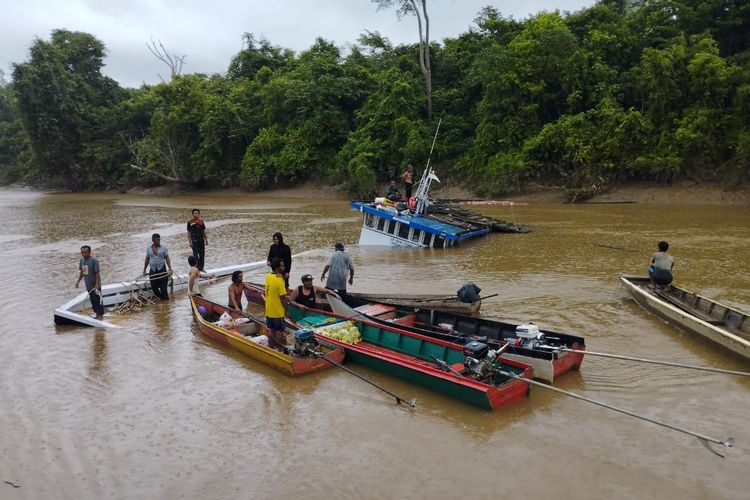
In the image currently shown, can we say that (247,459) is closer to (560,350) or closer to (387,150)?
(560,350)

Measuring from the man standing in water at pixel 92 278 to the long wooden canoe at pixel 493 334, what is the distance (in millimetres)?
5183

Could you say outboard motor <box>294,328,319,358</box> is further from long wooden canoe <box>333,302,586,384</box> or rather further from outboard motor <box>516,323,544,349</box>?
outboard motor <box>516,323,544,349</box>

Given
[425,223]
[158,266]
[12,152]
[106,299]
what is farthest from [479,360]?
[12,152]

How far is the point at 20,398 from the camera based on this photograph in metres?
8.49

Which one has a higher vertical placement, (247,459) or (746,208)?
(746,208)

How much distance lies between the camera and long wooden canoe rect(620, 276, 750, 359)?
9008 mm

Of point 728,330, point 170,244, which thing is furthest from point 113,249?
point 728,330

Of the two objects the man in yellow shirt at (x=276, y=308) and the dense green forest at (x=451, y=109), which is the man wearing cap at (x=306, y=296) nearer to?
the man in yellow shirt at (x=276, y=308)

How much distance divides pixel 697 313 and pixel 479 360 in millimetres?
5510

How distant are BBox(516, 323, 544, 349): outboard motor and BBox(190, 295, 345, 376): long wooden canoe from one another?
2.83 m

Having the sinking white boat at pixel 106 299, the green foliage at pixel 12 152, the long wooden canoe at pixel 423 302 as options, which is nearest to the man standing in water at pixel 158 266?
the sinking white boat at pixel 106 299

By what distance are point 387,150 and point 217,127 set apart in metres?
16.8

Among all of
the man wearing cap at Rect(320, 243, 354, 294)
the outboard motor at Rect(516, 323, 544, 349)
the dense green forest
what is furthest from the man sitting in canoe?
→ the dense green forest

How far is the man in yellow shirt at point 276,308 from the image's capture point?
9.16 meters
